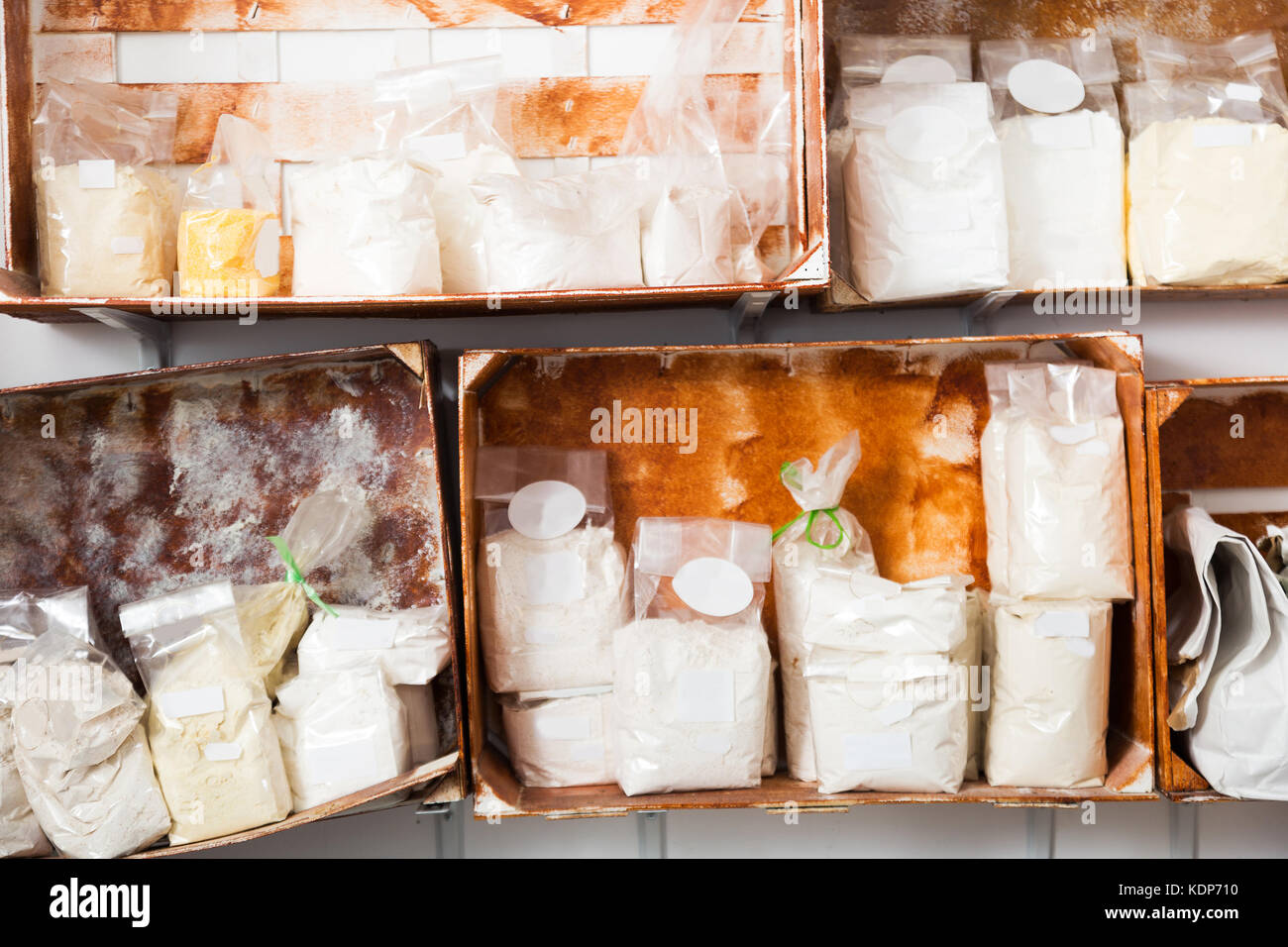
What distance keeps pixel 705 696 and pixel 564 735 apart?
28 cm

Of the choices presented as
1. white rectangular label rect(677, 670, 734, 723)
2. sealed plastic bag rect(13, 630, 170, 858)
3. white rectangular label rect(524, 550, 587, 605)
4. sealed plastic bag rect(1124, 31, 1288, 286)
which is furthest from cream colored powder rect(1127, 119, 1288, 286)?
sealed plastic bag rect(13, 630, 170, 858)

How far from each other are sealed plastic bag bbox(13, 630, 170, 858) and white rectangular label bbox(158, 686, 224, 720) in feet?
0.16

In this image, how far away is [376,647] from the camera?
1.36 metres

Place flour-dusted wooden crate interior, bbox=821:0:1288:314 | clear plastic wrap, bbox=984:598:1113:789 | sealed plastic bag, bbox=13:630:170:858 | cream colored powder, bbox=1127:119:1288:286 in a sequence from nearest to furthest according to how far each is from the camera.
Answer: sealed plastic bag, bbox=13:630:170:858, clear plastic wrap, bbox=984:598:1113:789, cream colored powder, bbox=1127:119:1288:286, flour-dusted wooden crate interior, bbox=821:0:1288:314

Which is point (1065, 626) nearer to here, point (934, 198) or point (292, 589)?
point (934, 198)

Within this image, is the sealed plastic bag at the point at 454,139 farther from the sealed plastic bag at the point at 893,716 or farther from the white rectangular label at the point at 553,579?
the sealed plastic bag at the point at 893,716

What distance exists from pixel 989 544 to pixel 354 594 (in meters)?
1.14

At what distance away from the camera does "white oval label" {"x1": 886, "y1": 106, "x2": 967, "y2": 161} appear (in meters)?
1.43

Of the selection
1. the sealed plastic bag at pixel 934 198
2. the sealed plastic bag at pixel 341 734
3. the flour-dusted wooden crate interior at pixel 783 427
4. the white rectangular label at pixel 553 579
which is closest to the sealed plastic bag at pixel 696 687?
the white rectangular label at pixel 553 579

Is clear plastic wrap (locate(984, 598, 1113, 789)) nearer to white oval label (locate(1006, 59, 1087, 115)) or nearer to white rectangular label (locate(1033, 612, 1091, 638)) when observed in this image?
white rectangular label (locate(1033, 612, 1091, 638))

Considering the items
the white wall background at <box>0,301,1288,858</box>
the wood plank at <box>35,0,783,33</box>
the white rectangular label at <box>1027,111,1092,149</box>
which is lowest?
the white wall background at <box>0,301,1288,858</box>

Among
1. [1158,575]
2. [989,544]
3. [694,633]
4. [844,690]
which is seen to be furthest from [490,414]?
[1158,575]

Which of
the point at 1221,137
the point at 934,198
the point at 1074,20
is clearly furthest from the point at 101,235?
the point at 1221,137
